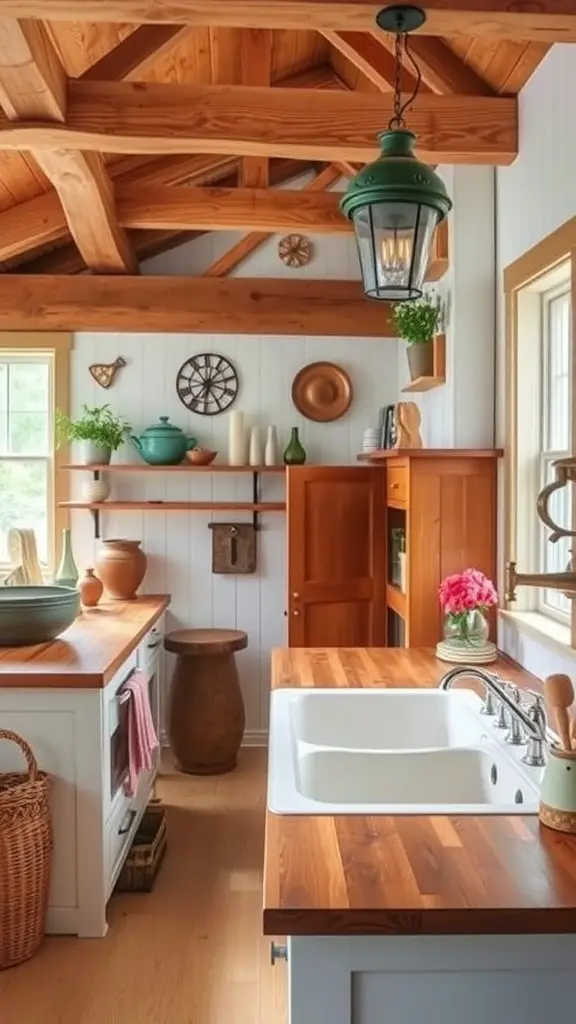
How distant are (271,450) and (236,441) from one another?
0.20m

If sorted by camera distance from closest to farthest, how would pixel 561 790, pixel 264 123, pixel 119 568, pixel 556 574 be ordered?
pixel 561 790 < pixel 556 574 < pixel 264 123 < pixel 119 568

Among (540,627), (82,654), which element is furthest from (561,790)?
(82,654)

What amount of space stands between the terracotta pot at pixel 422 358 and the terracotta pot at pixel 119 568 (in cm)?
176

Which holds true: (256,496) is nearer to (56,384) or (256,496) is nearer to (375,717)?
(56,384)

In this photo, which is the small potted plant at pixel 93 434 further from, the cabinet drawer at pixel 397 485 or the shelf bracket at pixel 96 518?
the cabinet drawer at pixel 397 485

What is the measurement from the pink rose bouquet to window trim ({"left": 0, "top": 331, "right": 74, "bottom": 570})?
256cm

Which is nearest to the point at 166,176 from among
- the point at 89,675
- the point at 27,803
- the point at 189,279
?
the point at 189,279

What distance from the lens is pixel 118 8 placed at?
205 centimetres

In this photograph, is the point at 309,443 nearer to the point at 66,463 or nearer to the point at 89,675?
the point at 66,463

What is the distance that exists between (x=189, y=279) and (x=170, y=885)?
3.07 m

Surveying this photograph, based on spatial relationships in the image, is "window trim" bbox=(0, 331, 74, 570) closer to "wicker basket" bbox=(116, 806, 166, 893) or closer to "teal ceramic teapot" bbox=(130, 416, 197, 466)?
"teal ceramic teapot" bbox=(130, 416, 197, 466)

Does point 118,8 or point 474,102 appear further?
point 474,102

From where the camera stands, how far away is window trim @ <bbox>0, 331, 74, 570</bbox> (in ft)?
15.6

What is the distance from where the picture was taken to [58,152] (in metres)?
3.05
